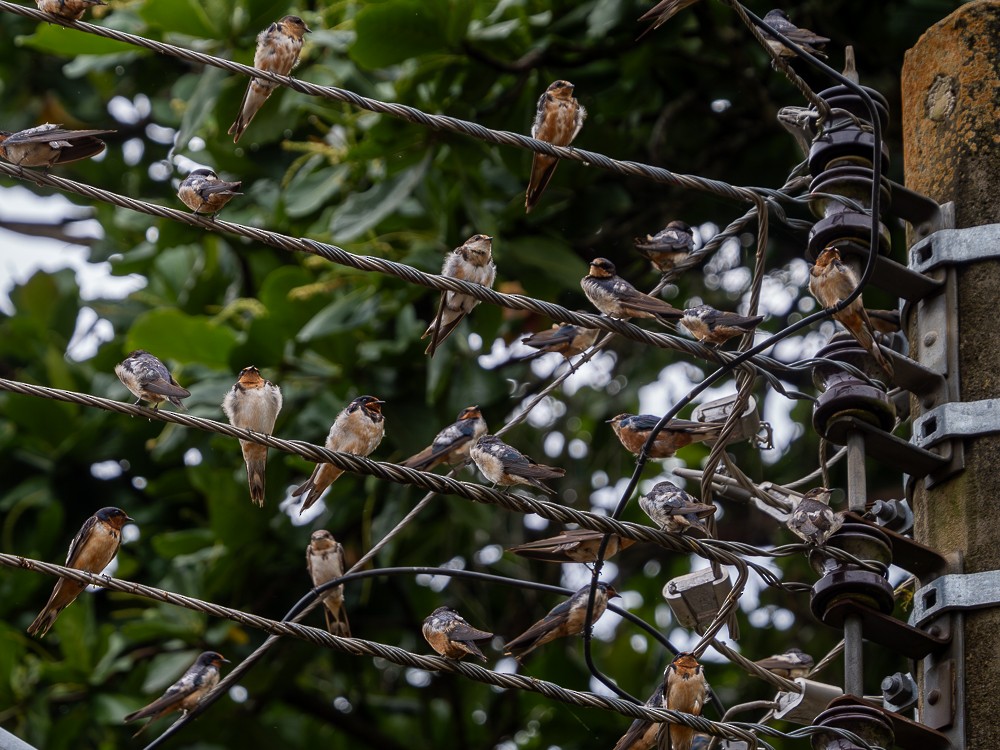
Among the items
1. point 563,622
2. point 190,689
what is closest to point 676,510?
point 563,622

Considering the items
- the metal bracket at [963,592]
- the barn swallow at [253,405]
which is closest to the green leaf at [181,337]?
the barn swallow at [253,405]

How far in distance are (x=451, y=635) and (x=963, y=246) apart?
2.13 meters

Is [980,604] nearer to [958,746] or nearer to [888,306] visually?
[958,746]

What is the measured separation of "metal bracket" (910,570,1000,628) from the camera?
438cm

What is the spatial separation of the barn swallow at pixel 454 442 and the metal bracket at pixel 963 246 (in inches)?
75.5

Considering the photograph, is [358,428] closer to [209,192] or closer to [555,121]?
[209,192]

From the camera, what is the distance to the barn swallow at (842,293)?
4.81 m

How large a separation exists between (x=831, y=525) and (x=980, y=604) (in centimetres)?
50

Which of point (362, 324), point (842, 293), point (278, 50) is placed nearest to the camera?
point (842, 293)

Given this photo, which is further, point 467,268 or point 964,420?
point 467,268

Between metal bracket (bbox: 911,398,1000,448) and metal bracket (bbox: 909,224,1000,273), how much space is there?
494 millimetres

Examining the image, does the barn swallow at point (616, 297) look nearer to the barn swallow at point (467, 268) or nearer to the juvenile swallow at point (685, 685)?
the barn swallow at point (467, 268)

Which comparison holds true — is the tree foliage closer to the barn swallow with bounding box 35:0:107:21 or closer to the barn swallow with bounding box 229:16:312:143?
the barn swallow with bounding box 229:16:312:143

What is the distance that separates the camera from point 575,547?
5.07 m
